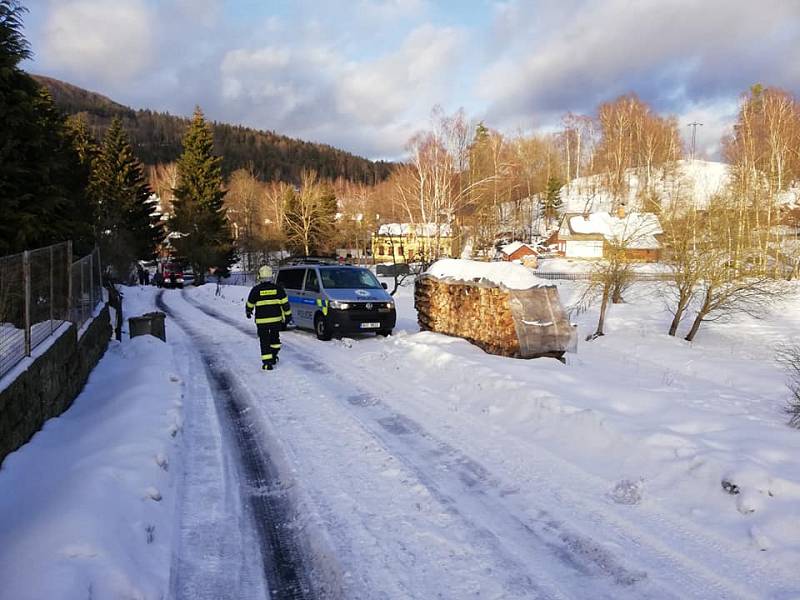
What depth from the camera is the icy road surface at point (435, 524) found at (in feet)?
11.6

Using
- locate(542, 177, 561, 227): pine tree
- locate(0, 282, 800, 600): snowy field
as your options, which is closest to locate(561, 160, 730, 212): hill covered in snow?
locate(542, 177, 561, 227): pine tree

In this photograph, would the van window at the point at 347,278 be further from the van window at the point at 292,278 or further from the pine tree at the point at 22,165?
the pine tree at the point at 22,165

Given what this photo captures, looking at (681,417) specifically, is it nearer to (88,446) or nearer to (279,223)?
(88,446)

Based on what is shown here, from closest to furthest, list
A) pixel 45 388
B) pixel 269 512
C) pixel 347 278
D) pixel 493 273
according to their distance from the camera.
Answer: pixel 269 512, pixel 45 388, pixel 493 273, pixel 347 278

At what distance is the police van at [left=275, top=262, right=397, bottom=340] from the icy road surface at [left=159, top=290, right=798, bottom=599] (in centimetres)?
635

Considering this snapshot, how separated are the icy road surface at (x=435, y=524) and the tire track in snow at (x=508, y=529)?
0.5 inches

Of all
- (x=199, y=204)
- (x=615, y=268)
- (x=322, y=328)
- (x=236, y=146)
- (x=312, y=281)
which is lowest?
(x=322, y=328)

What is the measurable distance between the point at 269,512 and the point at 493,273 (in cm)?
833

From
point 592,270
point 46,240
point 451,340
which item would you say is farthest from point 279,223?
point 451,340

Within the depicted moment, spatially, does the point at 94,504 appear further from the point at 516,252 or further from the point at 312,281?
the point at 516,252

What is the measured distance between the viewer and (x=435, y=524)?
4.28 m

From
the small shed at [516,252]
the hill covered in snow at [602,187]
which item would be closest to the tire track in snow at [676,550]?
the small shed at [516,252]

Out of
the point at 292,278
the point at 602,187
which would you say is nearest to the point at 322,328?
the point at 292,278

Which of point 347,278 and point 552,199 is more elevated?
point 552,199
